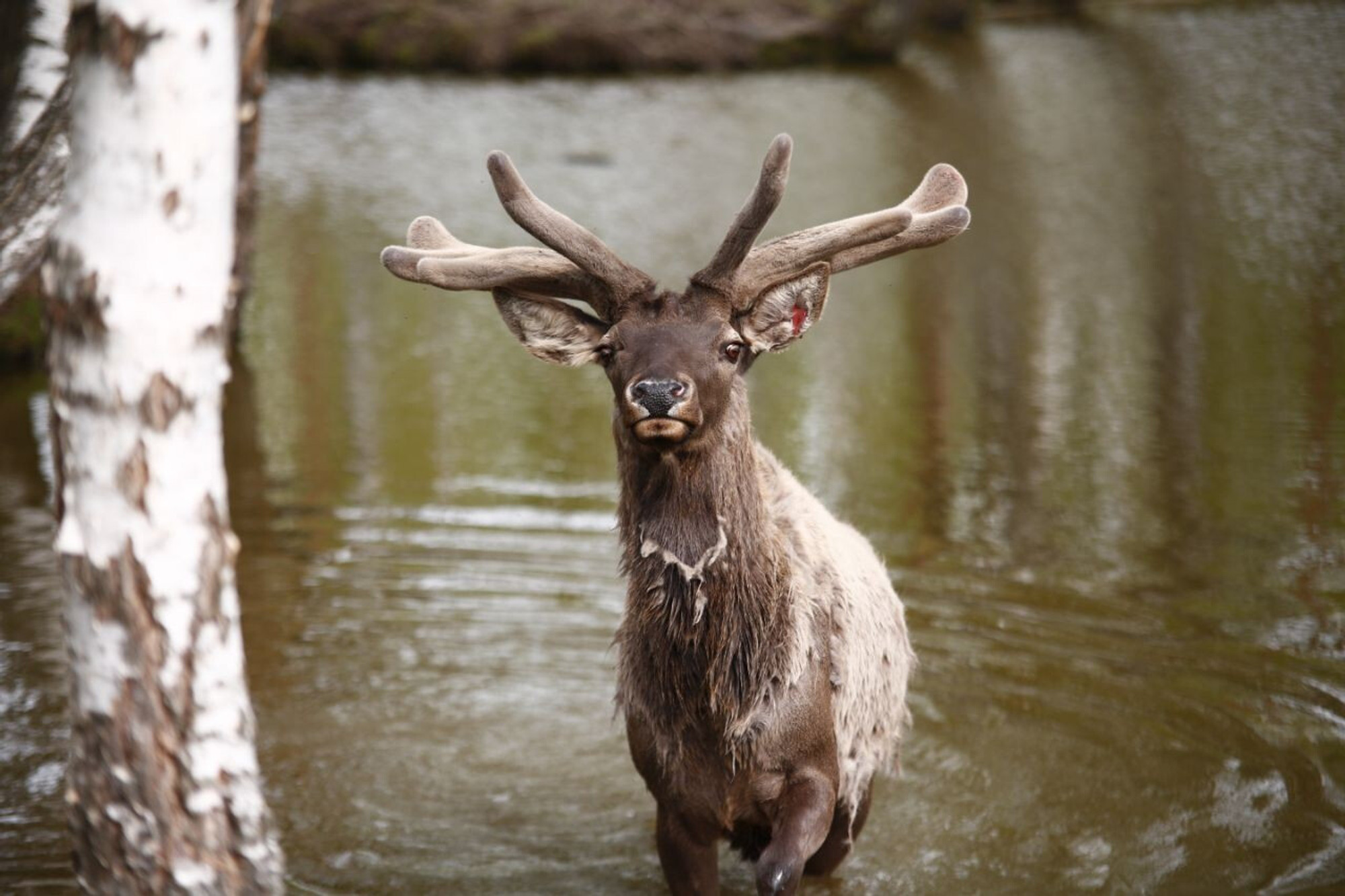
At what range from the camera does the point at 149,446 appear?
3668mm

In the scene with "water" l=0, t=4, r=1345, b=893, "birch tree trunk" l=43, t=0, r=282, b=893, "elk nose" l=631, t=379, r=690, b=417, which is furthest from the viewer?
"water" l=0, t=4, r=1345, b=893

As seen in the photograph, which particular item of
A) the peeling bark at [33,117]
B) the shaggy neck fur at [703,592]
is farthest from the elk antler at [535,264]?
the peeling bark at [33,117]

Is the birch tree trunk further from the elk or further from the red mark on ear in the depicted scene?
the red mark on ear

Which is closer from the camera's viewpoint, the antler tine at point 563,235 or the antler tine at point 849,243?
the antler tine at point 563,235

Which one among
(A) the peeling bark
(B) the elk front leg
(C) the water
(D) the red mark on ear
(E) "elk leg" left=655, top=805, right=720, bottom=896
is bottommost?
(C) the water

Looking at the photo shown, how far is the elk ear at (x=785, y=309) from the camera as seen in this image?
530cm

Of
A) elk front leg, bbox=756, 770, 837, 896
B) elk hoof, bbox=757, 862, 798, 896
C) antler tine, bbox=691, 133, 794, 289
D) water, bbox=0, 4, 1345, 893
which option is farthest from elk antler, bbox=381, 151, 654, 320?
water, bbox=0, 4, 1345, 893

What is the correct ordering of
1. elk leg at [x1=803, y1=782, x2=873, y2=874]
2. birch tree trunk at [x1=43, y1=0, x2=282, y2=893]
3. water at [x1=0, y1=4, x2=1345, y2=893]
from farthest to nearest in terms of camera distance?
water at [x1=0, y1=4, x2=1345, y2=893] → elk leg at [x1=803, y1=782, x2=873, y2=874] → birch tree trunk at [x1=43, y1=0, x2=282, y2=893]

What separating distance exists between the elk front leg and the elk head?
1.15 m

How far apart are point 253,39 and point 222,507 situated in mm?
1965

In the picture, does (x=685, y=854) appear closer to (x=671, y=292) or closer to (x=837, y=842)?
(x=837, y=842)

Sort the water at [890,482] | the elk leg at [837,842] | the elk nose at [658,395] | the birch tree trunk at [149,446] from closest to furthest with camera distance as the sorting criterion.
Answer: the birch tree trunk at [149,446] < the elk nose at [658,395] < the elk leg at [837,842] < the water at [890,482]

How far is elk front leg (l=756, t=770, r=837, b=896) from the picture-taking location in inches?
188

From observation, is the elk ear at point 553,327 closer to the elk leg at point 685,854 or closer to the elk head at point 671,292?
the elk head at point 671,292
